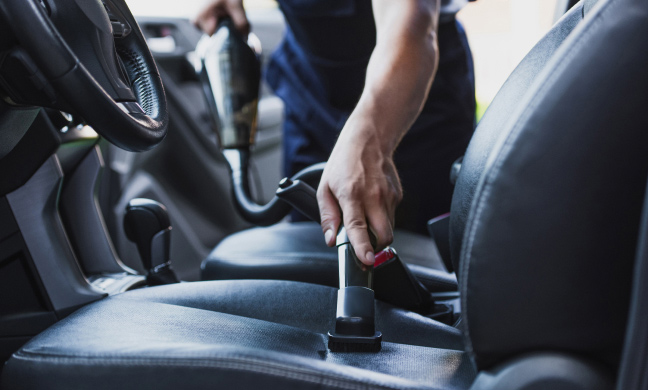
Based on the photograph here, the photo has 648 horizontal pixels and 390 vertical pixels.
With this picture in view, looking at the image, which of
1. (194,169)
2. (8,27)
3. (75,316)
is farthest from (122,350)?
(194,169)

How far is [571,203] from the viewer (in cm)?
47

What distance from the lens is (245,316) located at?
30.6 inches

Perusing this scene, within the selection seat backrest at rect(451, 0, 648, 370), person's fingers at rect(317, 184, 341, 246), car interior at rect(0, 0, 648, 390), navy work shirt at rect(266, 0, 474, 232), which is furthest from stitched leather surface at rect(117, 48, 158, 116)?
navy work shirt at rect(266, 0, 474, 232)

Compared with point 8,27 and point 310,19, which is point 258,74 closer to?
point 310,19

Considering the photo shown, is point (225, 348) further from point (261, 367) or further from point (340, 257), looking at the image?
point (340, 257)

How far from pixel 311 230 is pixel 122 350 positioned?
2.18 ft

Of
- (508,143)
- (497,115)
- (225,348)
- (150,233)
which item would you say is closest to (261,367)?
(225,348)

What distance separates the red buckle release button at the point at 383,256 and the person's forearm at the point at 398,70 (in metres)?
0.14

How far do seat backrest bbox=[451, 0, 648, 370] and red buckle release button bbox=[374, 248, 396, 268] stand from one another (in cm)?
30

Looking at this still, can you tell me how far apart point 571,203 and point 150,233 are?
684 mm

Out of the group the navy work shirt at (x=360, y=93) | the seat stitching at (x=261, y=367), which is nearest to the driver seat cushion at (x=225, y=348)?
the seat stitching at (x=261, y=367)

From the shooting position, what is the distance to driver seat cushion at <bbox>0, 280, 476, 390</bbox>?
0.51 meters

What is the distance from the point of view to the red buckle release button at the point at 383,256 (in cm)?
80

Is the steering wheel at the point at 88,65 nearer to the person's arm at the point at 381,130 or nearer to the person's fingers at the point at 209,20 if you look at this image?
the person's arm at the point at 381,130
